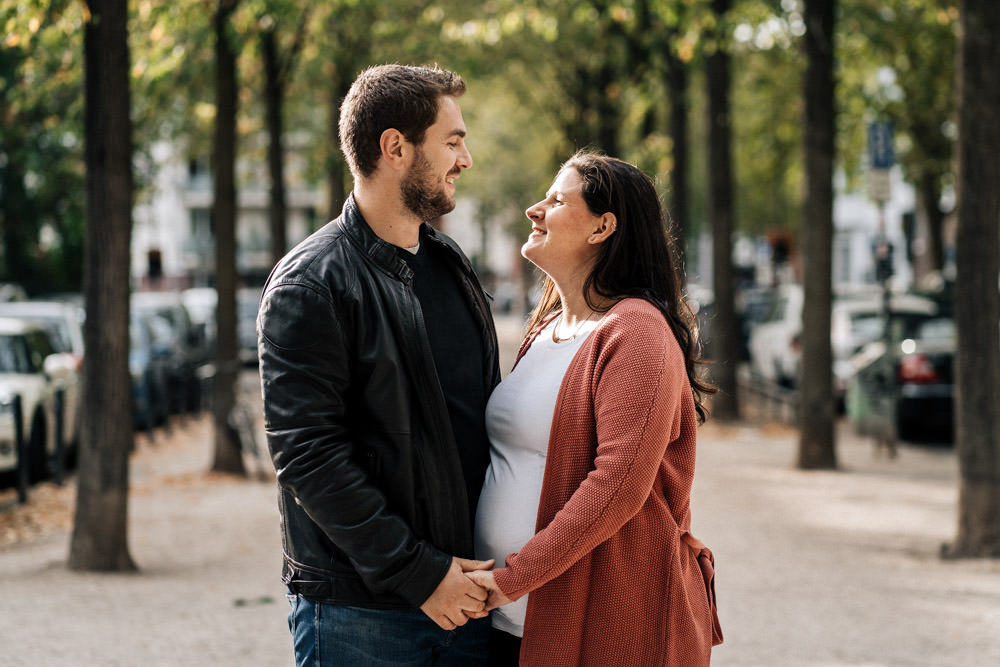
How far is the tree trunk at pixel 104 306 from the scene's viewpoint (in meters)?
Answer: 7.68

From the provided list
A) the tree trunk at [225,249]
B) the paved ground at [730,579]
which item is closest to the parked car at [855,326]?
the paved ground at [730,579]

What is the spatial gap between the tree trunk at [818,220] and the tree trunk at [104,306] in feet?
21.3

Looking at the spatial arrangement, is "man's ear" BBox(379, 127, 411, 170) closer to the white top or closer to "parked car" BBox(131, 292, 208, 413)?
the white top

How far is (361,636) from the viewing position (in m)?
2.81

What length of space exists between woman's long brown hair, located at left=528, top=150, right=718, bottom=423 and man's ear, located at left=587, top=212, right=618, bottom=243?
0.01 metres

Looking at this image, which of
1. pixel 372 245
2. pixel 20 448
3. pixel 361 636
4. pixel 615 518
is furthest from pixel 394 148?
pixel 20 448

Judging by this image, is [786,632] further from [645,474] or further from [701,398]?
[645,474]

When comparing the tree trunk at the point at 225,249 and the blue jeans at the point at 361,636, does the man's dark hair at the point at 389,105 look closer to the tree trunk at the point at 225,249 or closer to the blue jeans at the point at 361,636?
the blue jeans at the point at 361,636

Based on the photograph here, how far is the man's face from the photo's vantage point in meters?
2.85

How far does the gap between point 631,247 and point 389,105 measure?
69 centimetres

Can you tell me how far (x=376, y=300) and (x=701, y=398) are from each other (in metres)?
1.04

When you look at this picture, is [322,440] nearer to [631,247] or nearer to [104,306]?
[631,247]

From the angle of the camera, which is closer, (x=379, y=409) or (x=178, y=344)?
(x=379, y=409)

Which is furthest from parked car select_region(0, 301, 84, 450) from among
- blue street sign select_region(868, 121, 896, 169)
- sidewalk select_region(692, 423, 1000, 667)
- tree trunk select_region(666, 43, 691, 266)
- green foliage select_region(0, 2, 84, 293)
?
blue street sign select_region(868, 121, 896, 169)
